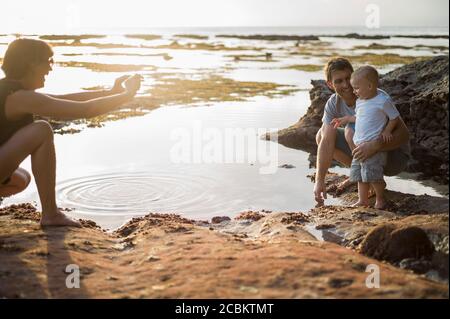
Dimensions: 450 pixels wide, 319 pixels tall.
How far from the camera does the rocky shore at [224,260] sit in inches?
131

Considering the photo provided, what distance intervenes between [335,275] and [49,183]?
301 centimetres

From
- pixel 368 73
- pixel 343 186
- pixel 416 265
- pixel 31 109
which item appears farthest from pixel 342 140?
pixel 31 109

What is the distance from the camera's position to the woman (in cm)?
474

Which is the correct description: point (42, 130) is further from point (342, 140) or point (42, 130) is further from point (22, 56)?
point (342, 140)

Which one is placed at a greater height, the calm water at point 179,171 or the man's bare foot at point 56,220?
the man's bare foot at point 56,220

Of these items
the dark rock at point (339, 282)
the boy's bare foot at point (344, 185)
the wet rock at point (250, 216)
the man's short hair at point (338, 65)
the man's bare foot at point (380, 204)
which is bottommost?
the wet rock at point (250, 216)

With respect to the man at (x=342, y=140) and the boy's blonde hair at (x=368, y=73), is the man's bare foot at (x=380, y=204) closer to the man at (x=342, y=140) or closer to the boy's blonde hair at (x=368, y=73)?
the man at (x=342, y=140)

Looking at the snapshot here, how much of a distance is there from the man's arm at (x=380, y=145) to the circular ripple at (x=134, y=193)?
2.09 m

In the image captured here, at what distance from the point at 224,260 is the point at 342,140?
3.35 m

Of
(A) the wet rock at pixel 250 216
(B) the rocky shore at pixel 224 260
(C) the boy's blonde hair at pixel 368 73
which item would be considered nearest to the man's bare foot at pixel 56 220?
(B) the rocky shore at pixel 224 260

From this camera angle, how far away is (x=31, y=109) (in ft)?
15.6

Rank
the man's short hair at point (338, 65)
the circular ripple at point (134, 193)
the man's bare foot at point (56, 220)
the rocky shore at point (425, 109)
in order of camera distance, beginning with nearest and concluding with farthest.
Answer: the man's bare foot at point (56, 220)
the man's short hair at point (338, 65)
the circular ripple at point (134, 193)
the rocky shore at point (425, 109)

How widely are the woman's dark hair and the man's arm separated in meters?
3.55
